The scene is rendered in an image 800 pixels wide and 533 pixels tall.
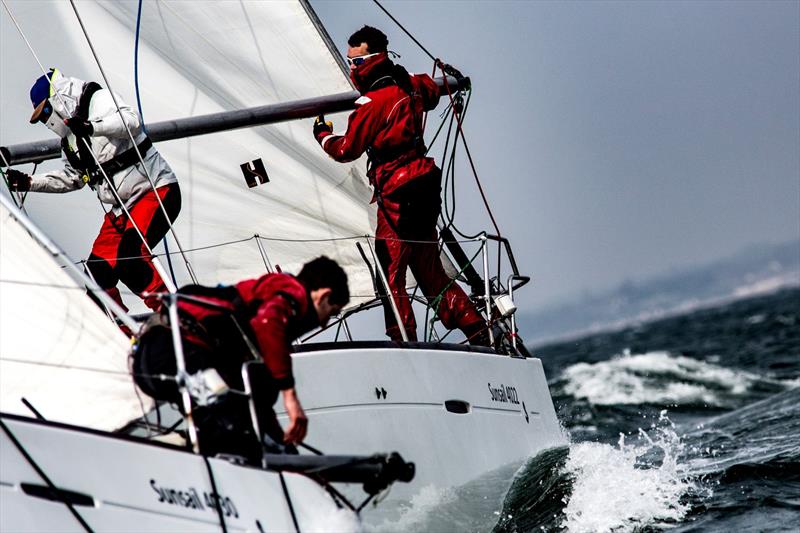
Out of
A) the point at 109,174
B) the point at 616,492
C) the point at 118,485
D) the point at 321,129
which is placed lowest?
the point at 616,492

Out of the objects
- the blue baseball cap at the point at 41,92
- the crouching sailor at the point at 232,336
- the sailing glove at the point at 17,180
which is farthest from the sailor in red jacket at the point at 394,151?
the crouching sailor at the point at 232,336

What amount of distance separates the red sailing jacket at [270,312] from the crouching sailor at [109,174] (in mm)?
1722

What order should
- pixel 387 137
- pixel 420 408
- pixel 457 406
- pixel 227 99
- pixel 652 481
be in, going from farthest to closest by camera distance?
pixel 227 99 < pixel 652 481 < pixel 387 137 < pixel 457 406 < pixel 420 408

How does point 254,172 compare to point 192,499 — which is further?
point 254,172

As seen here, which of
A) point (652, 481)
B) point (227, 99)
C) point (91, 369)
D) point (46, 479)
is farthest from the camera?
point (227, 99)

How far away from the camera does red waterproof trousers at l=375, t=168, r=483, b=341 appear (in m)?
6.04

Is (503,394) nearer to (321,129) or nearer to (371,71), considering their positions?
(321,129)

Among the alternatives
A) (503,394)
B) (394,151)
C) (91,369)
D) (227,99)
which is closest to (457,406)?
(503,394)

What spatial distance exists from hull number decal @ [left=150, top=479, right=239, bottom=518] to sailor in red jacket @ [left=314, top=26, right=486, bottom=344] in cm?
223

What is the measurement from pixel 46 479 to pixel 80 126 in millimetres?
2403

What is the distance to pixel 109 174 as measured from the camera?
19.3ft

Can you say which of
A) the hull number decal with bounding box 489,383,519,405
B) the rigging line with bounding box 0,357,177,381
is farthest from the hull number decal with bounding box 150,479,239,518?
the hull number decal with bounding box 489,383,519,405

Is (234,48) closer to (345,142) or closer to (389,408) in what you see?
(345,142)

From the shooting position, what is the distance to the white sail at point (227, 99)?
6.97 meters
